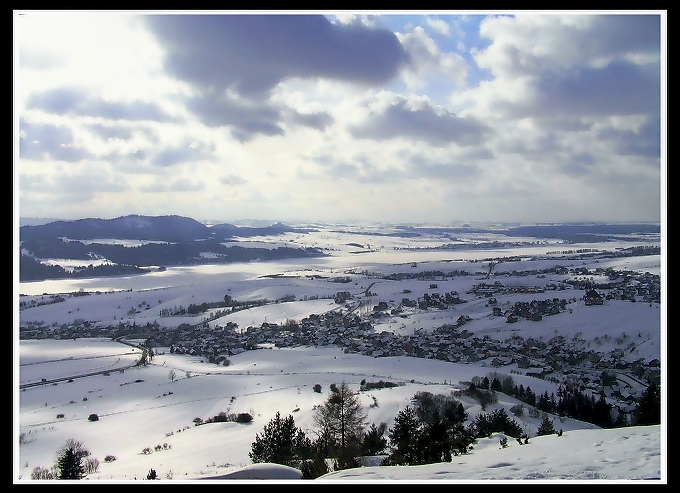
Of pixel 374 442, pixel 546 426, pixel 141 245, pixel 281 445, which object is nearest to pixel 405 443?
pixel 374 442

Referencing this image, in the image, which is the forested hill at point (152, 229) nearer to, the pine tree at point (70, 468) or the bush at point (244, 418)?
the bush at point (244, 418)

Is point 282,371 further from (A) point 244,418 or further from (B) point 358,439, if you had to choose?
(B) point 358,439

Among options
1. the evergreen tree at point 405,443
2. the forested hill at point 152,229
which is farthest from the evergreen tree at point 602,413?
the forested hill at point 152,229

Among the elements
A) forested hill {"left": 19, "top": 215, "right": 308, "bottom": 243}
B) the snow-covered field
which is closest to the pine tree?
the snow-covered field
